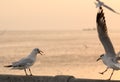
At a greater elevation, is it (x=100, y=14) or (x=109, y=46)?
(x=100, y=14)

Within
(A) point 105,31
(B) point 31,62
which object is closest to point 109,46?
(A) point 105,31

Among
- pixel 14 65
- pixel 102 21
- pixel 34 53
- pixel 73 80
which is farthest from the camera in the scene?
pixel 34 53

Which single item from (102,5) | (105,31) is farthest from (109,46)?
(102,5)

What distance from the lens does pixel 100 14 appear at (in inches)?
380

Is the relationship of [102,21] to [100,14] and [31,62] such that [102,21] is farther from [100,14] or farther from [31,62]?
[31,62]

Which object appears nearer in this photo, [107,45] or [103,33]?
[103,33]

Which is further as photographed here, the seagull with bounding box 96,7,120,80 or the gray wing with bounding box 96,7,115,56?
the seagull with bounding box 96,7,120,80

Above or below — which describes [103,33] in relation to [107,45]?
above

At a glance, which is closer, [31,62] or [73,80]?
[73,80]

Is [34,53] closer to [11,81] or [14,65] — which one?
[14,65]

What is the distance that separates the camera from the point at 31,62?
11.2 m

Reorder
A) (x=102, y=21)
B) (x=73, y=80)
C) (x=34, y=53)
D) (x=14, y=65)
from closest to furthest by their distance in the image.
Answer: (x=73, y=80), (x=102, y=21), (x=14, y=65), (x=34, y=53)

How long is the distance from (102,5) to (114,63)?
1.35m

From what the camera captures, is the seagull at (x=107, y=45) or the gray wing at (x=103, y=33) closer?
the gray wing at (x=103, y=33)
